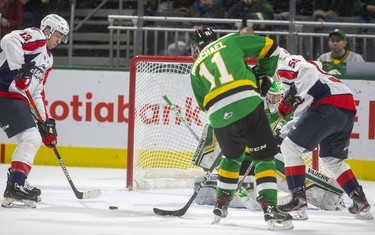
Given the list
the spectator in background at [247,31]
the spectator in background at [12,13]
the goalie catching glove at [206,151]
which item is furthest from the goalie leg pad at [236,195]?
the spectator in background at [12,13]

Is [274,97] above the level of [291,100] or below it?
below

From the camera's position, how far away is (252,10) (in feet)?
31.4

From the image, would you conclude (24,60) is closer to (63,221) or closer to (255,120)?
(63,221)

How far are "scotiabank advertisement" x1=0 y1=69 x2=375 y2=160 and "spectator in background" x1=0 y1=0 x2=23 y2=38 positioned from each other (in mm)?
781

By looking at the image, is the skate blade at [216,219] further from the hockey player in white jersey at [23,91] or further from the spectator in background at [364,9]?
the spectator in background at [364,9]

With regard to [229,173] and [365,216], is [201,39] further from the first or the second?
[365,216]

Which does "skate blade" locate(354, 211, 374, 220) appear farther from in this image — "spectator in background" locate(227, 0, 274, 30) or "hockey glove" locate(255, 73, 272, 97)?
"spectator in background" locate(227, 0, 274, 30)

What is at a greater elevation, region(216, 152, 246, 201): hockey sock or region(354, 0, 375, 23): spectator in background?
region(354, 0, 375, 23): spectator in background

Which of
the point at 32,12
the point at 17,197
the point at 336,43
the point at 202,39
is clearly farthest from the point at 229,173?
the point at 32,12

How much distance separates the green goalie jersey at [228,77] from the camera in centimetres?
564

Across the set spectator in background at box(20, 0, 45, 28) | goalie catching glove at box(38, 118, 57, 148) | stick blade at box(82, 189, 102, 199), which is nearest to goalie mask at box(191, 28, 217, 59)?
goalie catching glove at box(38, 118, 57, 148)

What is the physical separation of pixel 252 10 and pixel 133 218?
3.84 meters

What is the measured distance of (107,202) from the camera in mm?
7031

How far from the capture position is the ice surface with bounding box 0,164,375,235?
5672 millimetres
